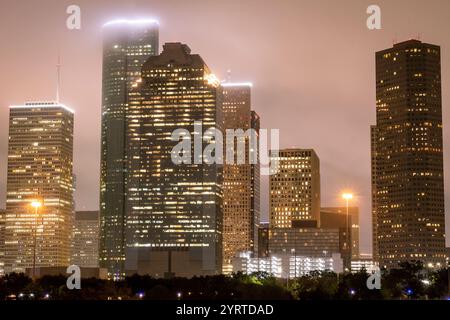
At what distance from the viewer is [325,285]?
10988cm

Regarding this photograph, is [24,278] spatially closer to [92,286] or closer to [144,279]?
[92,286]

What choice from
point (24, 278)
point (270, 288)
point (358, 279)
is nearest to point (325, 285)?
point (358, 279)

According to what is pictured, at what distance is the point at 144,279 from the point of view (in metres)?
135

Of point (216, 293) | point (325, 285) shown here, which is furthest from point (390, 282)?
point (216, 293)

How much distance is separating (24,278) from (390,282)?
53462 millimetres

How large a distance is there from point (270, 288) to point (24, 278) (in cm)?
5115
